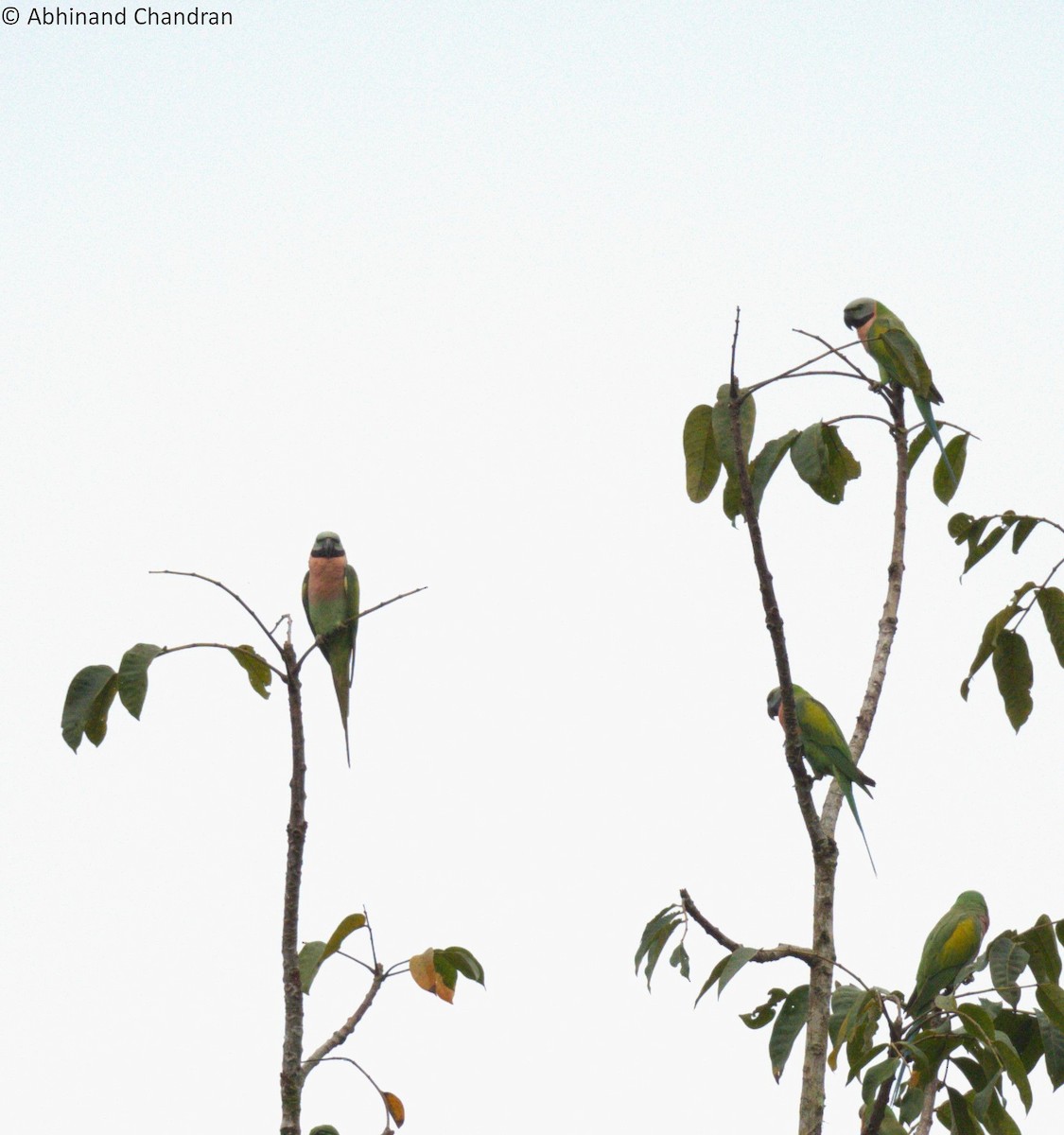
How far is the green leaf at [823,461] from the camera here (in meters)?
2.91

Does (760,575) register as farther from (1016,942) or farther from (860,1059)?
(1016,942)

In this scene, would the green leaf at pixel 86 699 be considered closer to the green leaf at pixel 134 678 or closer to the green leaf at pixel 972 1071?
the green leaf at pixel 134 678

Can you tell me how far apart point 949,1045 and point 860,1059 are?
0.17m

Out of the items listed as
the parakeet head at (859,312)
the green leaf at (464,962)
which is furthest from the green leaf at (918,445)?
the parakeet head at (859,312)

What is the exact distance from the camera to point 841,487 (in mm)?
3123

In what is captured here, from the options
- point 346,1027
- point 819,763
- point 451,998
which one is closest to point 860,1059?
point 451,998

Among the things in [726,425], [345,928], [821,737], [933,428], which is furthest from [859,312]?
[345,928]

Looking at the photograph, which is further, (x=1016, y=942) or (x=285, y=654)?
(x=1016, y=942)

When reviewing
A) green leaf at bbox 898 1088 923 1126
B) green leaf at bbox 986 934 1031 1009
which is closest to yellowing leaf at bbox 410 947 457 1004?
green leaf at bbox 898 1088 923 1126

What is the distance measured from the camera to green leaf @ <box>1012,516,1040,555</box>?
3195mm

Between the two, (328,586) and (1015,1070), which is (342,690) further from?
(1015,1070)

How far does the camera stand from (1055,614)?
10.5 ft

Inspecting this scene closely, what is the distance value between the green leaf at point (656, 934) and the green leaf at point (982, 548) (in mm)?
1189

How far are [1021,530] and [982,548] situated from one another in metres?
Result: 0.10
